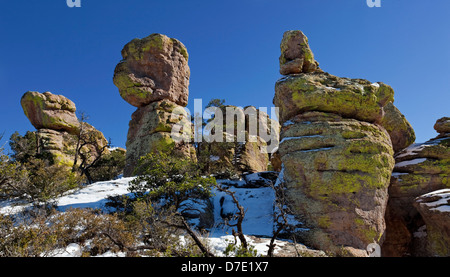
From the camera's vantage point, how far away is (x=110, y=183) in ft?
60.6

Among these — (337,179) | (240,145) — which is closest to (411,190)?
(337,179)

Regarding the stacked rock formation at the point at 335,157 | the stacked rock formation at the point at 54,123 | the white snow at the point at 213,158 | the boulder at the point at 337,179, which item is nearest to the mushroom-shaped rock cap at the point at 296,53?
the stacked rock formation at the point at 335,157

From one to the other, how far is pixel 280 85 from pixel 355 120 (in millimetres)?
5415

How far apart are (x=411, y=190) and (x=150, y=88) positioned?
2578 cm

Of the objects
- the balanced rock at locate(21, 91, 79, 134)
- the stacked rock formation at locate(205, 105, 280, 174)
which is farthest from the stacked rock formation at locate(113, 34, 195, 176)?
the balanced rock at locate(21, 91, 79, 134)

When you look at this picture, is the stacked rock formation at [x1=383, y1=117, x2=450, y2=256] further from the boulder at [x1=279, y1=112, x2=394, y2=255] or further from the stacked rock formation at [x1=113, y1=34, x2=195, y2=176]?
the stacked rock formation at [x1=113, y1=34, x2=195, y2=176]

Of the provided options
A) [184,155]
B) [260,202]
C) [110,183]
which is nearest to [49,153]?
[110,183]

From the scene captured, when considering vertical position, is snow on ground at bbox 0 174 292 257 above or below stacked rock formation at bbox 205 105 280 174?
below

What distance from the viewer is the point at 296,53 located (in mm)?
18625

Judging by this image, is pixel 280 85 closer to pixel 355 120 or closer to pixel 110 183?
pixel 355 120

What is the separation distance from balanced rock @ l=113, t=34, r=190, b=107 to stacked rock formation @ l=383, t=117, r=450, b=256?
23.4 m

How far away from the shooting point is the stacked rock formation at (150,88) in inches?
1016

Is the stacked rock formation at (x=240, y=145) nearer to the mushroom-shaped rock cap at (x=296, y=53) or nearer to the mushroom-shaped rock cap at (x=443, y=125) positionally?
the mushroom-shaped rock cap at (x=296, y=53)

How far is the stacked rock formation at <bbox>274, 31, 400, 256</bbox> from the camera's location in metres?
12.9
